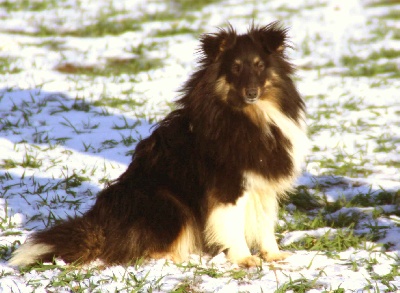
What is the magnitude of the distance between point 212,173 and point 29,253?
128 cm

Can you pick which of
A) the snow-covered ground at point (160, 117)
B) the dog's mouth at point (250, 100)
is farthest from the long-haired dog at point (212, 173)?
the snow-covered ground at point (160, 117)

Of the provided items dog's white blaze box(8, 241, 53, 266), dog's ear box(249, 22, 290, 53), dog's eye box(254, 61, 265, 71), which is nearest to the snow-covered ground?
dog's white blaze box(8, 241, 53, 266)

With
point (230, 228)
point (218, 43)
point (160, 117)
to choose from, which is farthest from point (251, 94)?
point (160, 117)

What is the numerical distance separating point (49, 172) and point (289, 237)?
7.99 feet

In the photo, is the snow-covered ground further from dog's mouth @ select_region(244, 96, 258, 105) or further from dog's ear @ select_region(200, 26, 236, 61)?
dog's ear @ select_region(200, 26, 236, 61)

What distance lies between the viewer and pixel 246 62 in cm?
403

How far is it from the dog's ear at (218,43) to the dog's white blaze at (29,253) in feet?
5.55

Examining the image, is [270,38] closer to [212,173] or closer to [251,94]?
[251,94]

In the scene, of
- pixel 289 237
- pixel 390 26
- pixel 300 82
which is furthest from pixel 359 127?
pixel 390 26

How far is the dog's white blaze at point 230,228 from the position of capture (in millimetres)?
3974

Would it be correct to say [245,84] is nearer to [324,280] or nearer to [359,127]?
[324,280]

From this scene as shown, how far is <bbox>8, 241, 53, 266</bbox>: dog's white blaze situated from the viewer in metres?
3.75

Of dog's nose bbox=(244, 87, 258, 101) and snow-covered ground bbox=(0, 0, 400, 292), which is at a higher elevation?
dog's nose bbox=(244, 87, 258, 101)

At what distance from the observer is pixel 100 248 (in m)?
3.87
